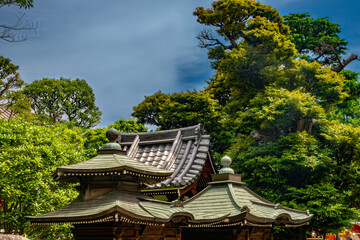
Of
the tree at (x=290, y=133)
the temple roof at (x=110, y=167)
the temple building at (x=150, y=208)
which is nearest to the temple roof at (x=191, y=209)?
the temple building at (x=150, y=208)

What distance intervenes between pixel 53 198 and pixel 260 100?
46.5ft

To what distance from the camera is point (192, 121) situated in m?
34.8

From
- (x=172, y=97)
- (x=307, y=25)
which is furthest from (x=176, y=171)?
(x=307, y=25)

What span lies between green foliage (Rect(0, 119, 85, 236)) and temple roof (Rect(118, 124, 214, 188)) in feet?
11.9

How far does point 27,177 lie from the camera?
15.3 meters

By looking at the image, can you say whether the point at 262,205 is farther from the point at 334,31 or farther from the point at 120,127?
the point at 334,31

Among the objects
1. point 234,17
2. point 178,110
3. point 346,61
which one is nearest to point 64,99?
point 178,110

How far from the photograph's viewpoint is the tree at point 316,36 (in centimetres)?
3409

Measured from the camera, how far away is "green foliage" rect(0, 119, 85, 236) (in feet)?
49.3

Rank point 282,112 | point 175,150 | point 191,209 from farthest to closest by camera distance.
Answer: point 282,112, point 175,150, point 191,209

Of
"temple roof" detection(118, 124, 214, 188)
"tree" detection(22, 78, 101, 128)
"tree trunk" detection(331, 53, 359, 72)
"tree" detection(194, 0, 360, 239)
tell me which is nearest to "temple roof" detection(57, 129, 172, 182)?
"temple roof" detection(118, 124, 214, 188)

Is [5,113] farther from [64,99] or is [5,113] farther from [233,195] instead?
[233,195]

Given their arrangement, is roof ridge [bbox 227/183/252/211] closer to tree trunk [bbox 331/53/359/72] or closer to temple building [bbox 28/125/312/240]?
temple building [bbox 28/125/312/240]

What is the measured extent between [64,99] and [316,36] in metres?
29.7
